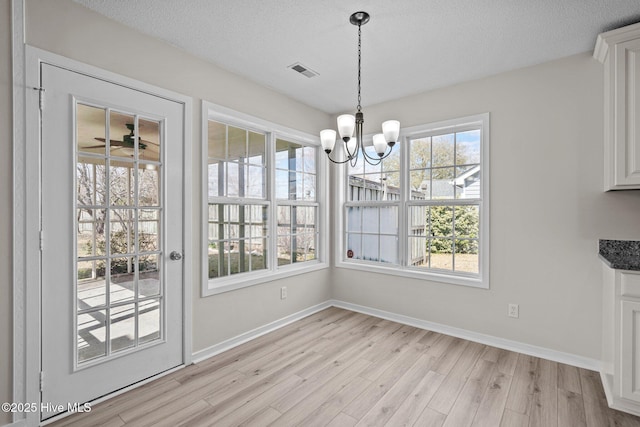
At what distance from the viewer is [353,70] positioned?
2930mm

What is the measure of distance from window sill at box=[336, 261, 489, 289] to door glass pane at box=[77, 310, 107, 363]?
2.67m

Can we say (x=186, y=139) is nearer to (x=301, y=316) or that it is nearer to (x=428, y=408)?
(x=301, y=316)

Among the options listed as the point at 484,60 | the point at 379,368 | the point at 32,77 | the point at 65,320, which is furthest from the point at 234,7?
the point at 379,368

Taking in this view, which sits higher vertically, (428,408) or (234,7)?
(234,7)

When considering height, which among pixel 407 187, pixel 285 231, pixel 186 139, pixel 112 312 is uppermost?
pixel 186 139

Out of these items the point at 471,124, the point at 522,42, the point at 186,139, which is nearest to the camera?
the point at 522,42

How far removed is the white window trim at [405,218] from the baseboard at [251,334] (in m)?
0.73

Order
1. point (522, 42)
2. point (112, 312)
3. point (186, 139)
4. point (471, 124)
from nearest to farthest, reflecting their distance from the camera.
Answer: point (112, 312) → point (522, 42) → point (186, 139) → point (471, 124)

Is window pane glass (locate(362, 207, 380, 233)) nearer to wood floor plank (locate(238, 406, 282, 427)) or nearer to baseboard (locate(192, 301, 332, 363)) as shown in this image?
baseboard (locate(192, 301, 332, 363))

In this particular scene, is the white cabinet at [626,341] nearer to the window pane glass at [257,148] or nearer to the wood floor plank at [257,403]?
the wood floor plank at [257,403]

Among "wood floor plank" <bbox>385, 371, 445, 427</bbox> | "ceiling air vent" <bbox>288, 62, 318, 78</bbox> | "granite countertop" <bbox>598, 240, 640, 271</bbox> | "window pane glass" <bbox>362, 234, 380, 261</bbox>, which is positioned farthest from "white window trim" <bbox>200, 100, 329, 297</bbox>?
"granite countertop" <bbox>598, 240, 640, 271</bbox>

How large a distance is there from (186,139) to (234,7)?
1.08 metres

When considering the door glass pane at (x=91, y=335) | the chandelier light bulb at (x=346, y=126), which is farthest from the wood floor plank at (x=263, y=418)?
the chandelier light bulb at (x=346, y=126)

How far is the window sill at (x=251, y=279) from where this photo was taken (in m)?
2.82
